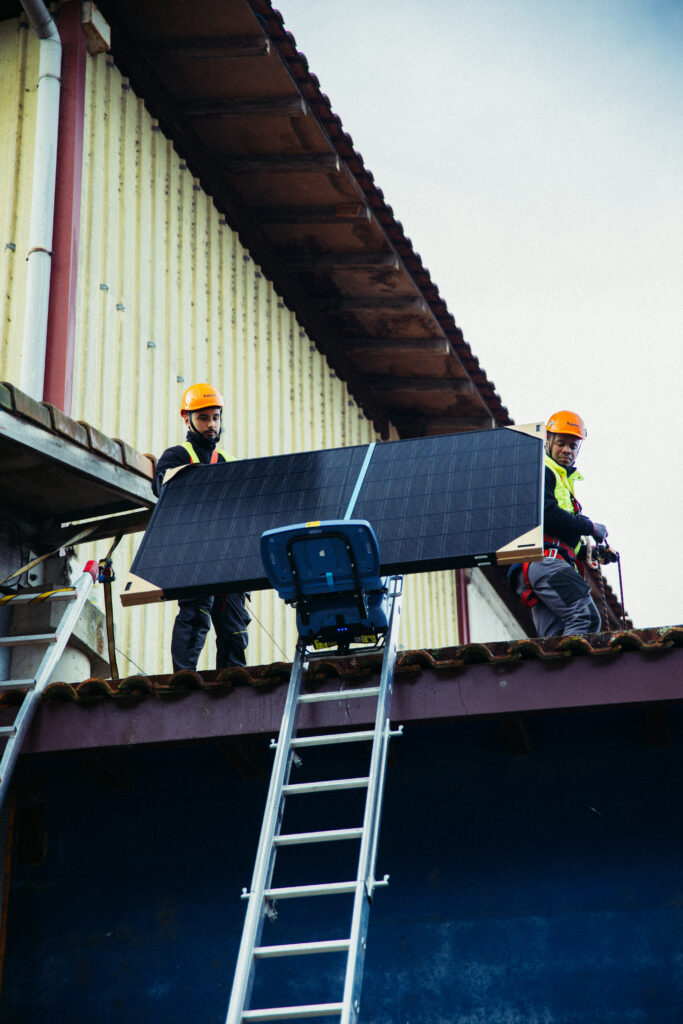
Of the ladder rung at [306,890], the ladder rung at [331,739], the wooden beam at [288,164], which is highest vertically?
the wooden beam at [288,164]

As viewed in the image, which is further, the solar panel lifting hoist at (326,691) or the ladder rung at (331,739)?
the ladder rung at (331,739)

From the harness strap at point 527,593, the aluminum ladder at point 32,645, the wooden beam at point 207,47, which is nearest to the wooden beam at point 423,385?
the wooden beam at point 207,47

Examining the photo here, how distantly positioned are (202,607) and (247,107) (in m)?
5.75

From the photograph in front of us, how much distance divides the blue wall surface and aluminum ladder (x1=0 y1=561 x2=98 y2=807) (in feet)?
1.38

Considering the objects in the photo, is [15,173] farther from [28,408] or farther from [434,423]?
[434,423]

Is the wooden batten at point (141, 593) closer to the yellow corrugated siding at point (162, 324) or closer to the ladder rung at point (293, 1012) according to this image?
the ladder rung at point (293, 1012)

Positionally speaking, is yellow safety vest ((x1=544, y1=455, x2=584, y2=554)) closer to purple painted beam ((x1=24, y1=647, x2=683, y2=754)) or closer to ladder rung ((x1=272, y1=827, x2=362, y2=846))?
purple painted beam ((x1=24, y1=647, x2=683, y2=754))

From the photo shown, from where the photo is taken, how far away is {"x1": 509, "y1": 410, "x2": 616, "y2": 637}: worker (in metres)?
8.87

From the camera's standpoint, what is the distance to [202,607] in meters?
8.55

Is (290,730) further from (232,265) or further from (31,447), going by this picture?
(232,265)

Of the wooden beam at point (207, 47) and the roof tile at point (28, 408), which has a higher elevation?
the wooden beam at point (207, 47)

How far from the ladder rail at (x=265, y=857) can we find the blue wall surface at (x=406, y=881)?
0.76 metres

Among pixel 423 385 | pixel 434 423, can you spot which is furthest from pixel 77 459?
pixel 434 423

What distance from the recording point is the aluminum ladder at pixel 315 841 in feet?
17.6
